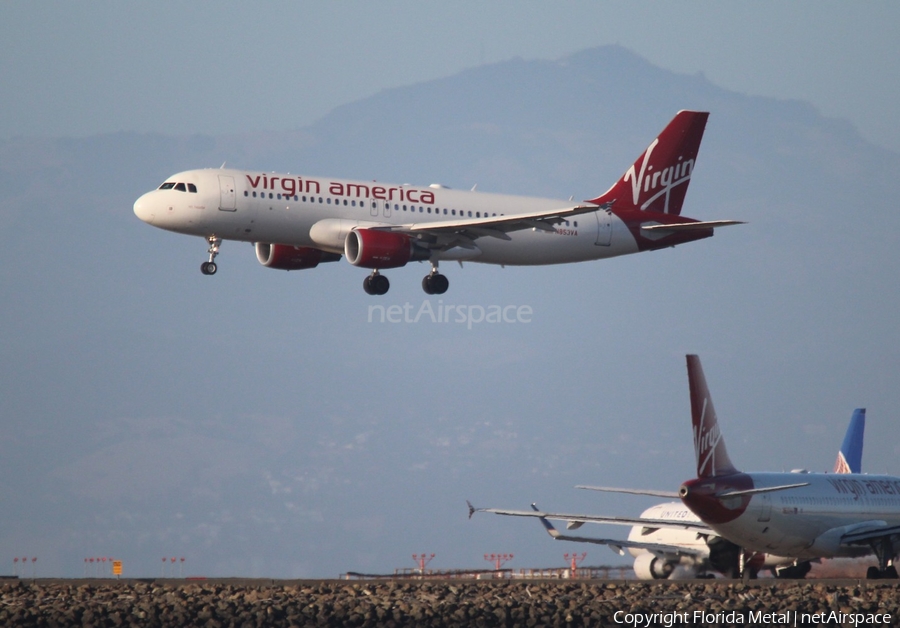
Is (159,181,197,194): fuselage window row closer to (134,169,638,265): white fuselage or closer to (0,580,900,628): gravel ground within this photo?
(134,169,638,265): white fuselage

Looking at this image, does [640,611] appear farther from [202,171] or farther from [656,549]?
Answer: [202,171]

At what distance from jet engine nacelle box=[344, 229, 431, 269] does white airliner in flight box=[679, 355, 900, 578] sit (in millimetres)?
9671

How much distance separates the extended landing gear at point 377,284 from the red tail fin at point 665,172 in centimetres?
864

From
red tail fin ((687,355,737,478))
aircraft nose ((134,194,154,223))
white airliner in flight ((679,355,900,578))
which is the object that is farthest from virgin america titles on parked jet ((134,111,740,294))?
white airliner in flight ((679,355,900,578))

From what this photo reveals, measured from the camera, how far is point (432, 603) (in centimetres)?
2527

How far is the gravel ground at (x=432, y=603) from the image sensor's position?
24.1 meters

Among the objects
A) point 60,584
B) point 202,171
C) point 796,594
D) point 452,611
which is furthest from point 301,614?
point 202,171

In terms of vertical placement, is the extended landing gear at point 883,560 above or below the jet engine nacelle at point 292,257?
below

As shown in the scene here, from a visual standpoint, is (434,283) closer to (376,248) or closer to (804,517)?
(376,248)

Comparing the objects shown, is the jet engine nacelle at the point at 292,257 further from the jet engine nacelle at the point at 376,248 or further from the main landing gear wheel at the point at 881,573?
the main landing gear wheel at the point at 881,573

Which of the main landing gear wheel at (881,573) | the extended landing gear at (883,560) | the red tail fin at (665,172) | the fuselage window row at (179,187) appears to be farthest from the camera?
the red tail fin at (665,172)

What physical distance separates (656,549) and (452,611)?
16187mm

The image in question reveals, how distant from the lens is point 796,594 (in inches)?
1074

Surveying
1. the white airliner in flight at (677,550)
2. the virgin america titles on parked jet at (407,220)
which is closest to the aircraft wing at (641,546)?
the white airliner in flight at (677,550)
